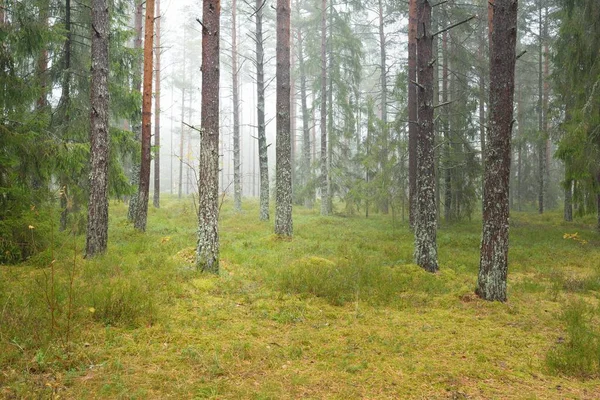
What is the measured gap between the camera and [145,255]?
934cm

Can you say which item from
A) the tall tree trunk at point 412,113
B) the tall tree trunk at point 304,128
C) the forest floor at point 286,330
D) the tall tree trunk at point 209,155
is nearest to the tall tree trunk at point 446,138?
the tall tree trunk at point 412,113

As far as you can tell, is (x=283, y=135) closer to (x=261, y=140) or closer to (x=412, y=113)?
(x=412, y=113)

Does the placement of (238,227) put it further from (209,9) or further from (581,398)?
(581,398)

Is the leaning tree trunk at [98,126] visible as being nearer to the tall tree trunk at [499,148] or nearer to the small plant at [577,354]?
the tall tree trunk at [499,148]

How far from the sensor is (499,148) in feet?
22.2

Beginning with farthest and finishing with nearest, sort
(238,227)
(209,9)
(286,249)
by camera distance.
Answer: (238,227)
(286,249)
(209,9)

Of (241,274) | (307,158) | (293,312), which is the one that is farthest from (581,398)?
(307,158)

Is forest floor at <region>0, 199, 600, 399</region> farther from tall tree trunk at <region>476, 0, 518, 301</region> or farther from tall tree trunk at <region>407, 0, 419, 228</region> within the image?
tall tree trunk at <region>407, 0, 419, 228</region>

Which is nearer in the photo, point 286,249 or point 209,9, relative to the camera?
point 209,9

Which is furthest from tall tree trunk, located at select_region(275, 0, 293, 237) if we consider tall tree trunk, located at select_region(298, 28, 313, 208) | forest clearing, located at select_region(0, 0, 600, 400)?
tall tree trunk, located at select_region(298, 28, 313, 208)

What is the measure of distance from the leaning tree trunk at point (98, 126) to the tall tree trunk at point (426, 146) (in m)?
7.27

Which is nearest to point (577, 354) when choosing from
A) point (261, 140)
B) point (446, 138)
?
point (446, 138)

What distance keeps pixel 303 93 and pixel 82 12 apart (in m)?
18.8

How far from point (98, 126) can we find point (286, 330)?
643cm
